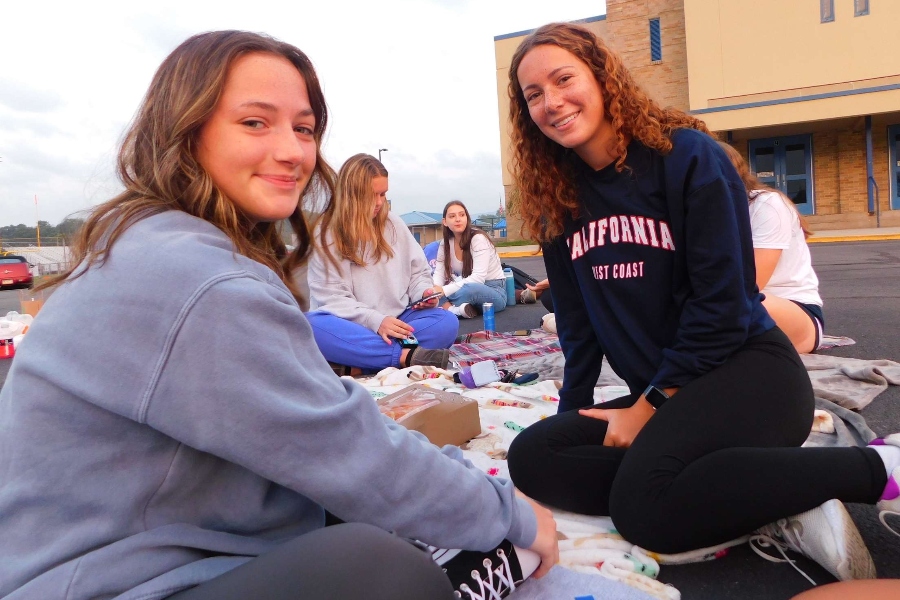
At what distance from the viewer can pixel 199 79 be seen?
4.00ft

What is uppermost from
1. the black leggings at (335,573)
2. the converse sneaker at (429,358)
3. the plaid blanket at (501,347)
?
the black leggings at (335,573)

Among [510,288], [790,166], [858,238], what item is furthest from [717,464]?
[790,166]

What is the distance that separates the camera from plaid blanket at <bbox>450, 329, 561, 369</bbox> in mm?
4684

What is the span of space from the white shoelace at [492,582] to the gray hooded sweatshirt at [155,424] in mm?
504

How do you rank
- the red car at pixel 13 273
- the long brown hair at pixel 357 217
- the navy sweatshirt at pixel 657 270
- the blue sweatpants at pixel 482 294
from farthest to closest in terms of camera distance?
the red car at pixel 13 273 < the blue sweatpants at pixel 482 294 < the long brown hair at pixel 357 217 < the navy sweatshirt at pixel 657 270

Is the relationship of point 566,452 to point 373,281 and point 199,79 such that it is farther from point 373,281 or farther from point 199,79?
point 373,281

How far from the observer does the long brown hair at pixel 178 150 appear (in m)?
1.17

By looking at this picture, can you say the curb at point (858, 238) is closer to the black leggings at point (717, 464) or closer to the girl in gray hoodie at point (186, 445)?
the black leggings at point (717, 464)

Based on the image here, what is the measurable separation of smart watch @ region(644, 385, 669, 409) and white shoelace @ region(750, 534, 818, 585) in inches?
Answer: 17.4

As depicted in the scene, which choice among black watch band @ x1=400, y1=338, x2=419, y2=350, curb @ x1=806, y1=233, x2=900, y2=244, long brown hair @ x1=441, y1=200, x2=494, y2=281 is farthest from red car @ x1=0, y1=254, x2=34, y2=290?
curb @ x1=806, y1=233, x2=900, y2=244

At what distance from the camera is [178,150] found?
47.2 inches

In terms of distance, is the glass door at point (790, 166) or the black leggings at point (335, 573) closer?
the black leggings at point (335, 573)

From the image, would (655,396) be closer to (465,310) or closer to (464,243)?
(465,310)

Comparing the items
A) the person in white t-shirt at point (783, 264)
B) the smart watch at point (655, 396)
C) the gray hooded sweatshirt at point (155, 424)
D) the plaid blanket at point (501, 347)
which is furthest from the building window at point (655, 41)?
the gray hooded sweatshirt at point (155, 424)
